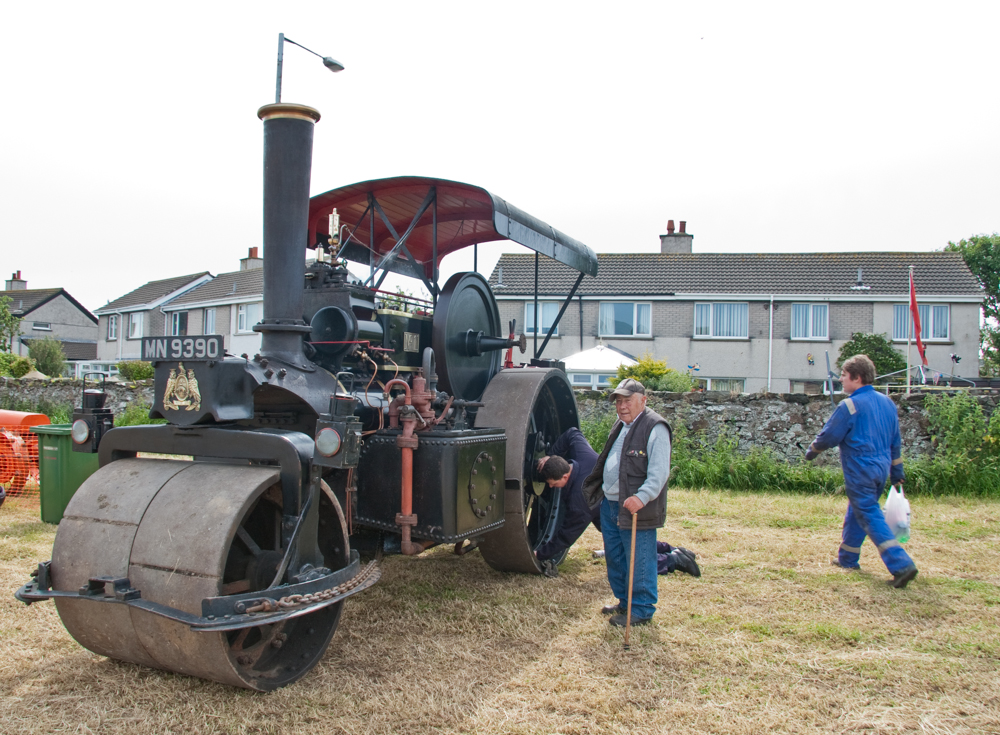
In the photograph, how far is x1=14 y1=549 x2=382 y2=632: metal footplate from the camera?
239 centimetres

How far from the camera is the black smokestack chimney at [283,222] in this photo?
3.32 m

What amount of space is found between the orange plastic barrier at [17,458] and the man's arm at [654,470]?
6.41m

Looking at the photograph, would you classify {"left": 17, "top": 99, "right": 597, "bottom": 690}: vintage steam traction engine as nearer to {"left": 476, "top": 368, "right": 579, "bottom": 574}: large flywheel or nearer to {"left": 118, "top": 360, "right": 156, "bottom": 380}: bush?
{"left": 476, "top": 368, "right": 579, "bottom": 574}: large flywheel

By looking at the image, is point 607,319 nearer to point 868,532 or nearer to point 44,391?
point 44,391

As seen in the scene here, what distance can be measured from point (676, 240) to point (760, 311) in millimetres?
3757

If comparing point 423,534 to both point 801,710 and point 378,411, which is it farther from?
point 801,710

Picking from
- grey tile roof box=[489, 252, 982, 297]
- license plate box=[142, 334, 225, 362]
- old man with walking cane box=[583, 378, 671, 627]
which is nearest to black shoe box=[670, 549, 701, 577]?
old man with walking cane box=[583, 378, 671, 627]

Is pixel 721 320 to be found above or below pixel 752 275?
below

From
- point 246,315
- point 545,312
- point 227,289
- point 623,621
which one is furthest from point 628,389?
point 227,289

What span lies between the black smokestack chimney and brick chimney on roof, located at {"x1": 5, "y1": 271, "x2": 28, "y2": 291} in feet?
152

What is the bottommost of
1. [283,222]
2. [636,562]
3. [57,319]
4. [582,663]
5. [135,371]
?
[582,663]

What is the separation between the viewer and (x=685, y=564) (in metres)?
4.80

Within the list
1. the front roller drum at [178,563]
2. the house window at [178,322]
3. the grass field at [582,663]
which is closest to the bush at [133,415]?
the grass field at [582,663]

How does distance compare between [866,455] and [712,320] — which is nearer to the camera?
[866,455]
